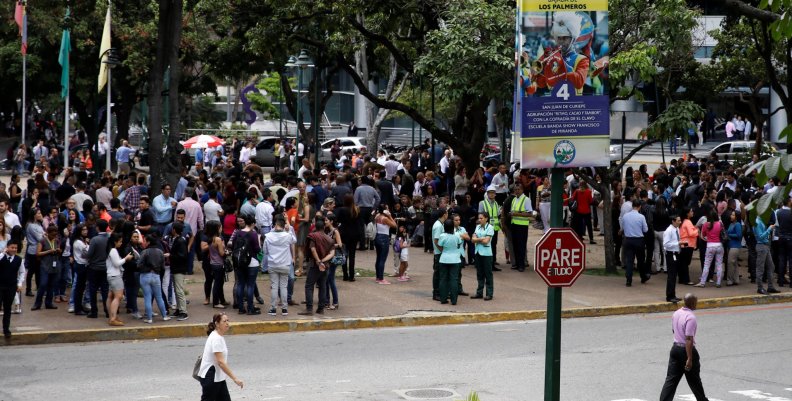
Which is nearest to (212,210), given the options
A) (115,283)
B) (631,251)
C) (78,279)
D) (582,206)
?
(78,279)

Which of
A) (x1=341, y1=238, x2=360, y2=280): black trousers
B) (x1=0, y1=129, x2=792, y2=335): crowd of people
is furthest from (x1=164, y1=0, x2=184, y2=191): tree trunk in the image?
(x1=341, y1=238, x2=360, y2=280): black trousers

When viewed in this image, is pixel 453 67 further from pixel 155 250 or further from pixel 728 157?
pixel 728 157

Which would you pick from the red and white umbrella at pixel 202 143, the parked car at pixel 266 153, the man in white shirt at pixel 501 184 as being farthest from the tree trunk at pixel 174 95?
the parked car at pixel 266 153

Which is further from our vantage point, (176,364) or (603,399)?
(176,364)

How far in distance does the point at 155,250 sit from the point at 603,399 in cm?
738

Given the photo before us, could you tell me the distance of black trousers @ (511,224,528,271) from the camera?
2264 cm

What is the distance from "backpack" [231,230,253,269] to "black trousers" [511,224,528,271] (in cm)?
679

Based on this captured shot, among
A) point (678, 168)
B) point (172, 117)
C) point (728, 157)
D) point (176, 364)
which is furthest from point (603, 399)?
point (728, 157)

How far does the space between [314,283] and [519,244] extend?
601 cm

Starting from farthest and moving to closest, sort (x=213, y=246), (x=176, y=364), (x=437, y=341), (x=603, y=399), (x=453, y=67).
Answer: (x=453, y=67) < (x=213, y=246) < (x=437, y=341) < (x=176, y=364) < (x=603, y=399)

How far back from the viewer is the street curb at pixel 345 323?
54.1 feet

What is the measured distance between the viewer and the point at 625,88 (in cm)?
2122

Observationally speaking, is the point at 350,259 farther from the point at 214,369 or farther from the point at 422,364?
the point at 214,369

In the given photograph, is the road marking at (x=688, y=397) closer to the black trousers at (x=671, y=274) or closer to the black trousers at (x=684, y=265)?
the black trousers at (x=671, y=274)
